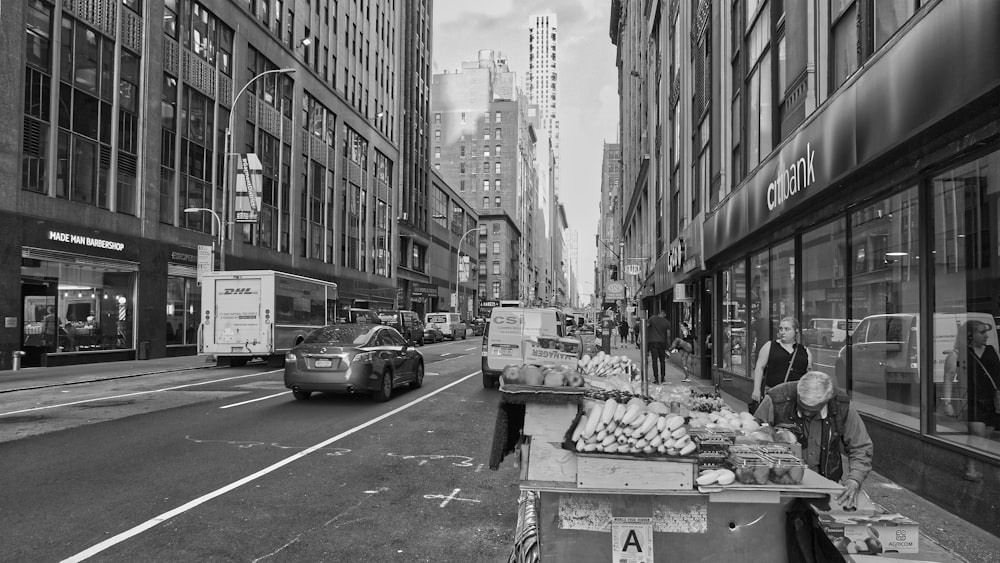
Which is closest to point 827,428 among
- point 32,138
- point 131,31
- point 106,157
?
point 32,138

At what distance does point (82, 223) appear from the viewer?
21.9m

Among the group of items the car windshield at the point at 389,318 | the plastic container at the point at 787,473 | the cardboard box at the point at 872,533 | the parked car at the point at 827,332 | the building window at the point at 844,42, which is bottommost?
the cardboard box at the point at 872,533

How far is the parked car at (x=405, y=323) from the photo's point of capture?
3550cm

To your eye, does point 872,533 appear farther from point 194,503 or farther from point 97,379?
point 97,379

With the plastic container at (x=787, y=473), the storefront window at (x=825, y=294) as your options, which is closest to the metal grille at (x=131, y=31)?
the storefront window at (x=825, y=294)

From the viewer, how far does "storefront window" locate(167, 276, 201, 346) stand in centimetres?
2681

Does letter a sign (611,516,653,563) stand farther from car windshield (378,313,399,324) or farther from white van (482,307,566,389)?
car windshield (378,313,399,324)

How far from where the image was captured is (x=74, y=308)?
21984 mm

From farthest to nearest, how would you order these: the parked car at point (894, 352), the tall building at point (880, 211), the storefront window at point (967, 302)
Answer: the parked car at point (894, 352) → the storefront window at point (967, 302) → the tall building at point (880, 211)

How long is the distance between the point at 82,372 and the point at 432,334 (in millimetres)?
24836

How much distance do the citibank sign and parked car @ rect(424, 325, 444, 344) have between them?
33.4 metres

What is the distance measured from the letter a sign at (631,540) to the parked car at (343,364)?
949 cm

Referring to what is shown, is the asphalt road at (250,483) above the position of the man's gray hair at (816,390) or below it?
→ below

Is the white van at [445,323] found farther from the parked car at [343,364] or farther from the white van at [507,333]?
the parked car at [343,364]
